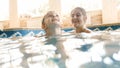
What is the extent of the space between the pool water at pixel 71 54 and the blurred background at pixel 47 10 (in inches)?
170

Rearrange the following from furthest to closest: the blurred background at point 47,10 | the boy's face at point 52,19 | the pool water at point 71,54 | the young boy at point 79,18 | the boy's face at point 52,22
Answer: the blurred background at point 47,10 < the young boy at point 79,18 < the boy's face at point 52,19 < the boy's face at point 52,22 < the pool water at point 71,54

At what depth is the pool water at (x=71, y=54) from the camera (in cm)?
91

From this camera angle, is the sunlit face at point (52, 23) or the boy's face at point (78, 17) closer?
the sunlit face at point (52, 23)

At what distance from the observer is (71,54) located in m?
1.01

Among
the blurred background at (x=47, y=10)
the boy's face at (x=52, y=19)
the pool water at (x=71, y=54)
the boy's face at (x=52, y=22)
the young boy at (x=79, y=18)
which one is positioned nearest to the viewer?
the pool water at (x=71, y=54)

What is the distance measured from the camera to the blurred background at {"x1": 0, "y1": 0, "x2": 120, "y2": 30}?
5469mm

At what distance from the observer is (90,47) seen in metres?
1.08

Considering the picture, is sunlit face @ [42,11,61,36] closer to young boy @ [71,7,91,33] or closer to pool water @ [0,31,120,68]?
young boy @ [71,7,91,33]

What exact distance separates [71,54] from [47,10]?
233 inches

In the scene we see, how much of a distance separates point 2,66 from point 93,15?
515cm

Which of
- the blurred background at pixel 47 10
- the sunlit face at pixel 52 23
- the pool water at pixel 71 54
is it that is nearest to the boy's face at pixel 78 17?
the sunlit face at pixel 52 23

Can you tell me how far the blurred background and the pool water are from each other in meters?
4.33

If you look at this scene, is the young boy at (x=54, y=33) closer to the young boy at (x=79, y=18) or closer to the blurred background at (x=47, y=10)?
the young boy at (x=79, y=18)

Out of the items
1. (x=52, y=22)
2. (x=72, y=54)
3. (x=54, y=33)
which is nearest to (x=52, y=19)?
(x=52, y=22)
